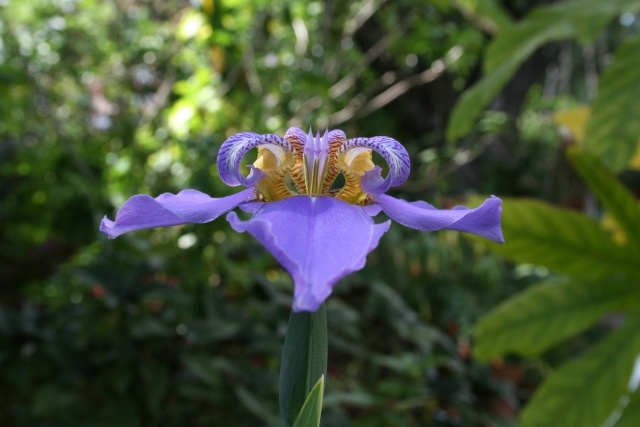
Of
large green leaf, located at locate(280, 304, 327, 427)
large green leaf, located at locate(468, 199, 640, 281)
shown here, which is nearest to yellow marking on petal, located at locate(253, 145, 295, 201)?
large green leaf, located at locate(280, 304, 327, 427)

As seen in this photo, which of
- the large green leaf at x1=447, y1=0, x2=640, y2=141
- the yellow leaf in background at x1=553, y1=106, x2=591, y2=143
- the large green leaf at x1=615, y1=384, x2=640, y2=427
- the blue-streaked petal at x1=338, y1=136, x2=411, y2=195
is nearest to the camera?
the blue-streaked petal at x1=338, y1=136, x2=411, y2=195

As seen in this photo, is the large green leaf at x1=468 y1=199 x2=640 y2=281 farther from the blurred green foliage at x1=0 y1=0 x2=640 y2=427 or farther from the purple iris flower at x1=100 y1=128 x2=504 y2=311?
the purple iris flower at x1=100 y1=128 x2=504 y2=311

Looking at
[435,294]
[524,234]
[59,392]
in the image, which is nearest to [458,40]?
[435,294]

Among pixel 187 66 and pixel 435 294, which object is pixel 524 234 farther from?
pixel 187 66

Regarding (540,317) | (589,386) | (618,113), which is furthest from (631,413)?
(618,113)

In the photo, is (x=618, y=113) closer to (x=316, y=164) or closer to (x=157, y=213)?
(x=316, y=164)

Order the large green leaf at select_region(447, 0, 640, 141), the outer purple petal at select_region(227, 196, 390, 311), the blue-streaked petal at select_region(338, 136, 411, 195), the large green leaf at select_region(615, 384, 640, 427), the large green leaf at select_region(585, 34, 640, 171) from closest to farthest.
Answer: the outer purple petal at select_region(227, 196, 390, 311)
the blue-streaked petal at select_region(338, 136, 411, 195)
the large green leaf at select_region(615, 384, 640, 427)
the large green leaf at select_region(585, 34, 640, 171)
the large green leaf at select_region(447, 0, 640, 141)
